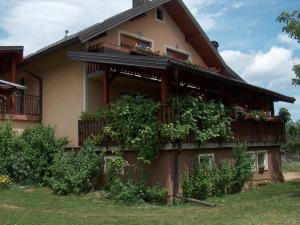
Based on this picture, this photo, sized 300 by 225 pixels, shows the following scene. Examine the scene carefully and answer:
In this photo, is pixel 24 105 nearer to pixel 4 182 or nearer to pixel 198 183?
pixel 4 182

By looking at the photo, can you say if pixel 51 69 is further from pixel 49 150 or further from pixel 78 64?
pixel 49 150

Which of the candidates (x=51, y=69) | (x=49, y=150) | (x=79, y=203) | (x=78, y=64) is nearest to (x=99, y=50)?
(x=78, y=64)

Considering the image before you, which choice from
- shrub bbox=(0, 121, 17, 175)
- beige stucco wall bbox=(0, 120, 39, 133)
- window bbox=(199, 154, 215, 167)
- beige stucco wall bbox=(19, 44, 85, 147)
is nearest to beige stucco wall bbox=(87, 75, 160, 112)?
beige stucco wall bbox=(19, 44, 85, 147)

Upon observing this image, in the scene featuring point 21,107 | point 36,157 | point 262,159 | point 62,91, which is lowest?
point 262,159

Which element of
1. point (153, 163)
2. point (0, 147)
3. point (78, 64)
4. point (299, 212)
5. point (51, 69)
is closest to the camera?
point (299, 212)

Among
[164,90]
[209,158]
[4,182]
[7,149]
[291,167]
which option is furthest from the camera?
[291,167]

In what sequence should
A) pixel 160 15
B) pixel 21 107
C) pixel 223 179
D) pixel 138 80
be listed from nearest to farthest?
pixel 223 179, pixel 138 80, pixel 21 107, pixel 160 15

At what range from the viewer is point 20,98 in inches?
878

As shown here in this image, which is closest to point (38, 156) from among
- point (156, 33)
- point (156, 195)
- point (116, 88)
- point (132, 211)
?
point (116, 88)

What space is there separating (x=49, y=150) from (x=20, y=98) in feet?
18.3

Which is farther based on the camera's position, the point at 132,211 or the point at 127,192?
the point at 127,192

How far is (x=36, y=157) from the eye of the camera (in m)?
17.5

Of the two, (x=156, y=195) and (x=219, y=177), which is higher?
(x=219, y=177)

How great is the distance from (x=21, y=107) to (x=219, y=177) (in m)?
10.3
